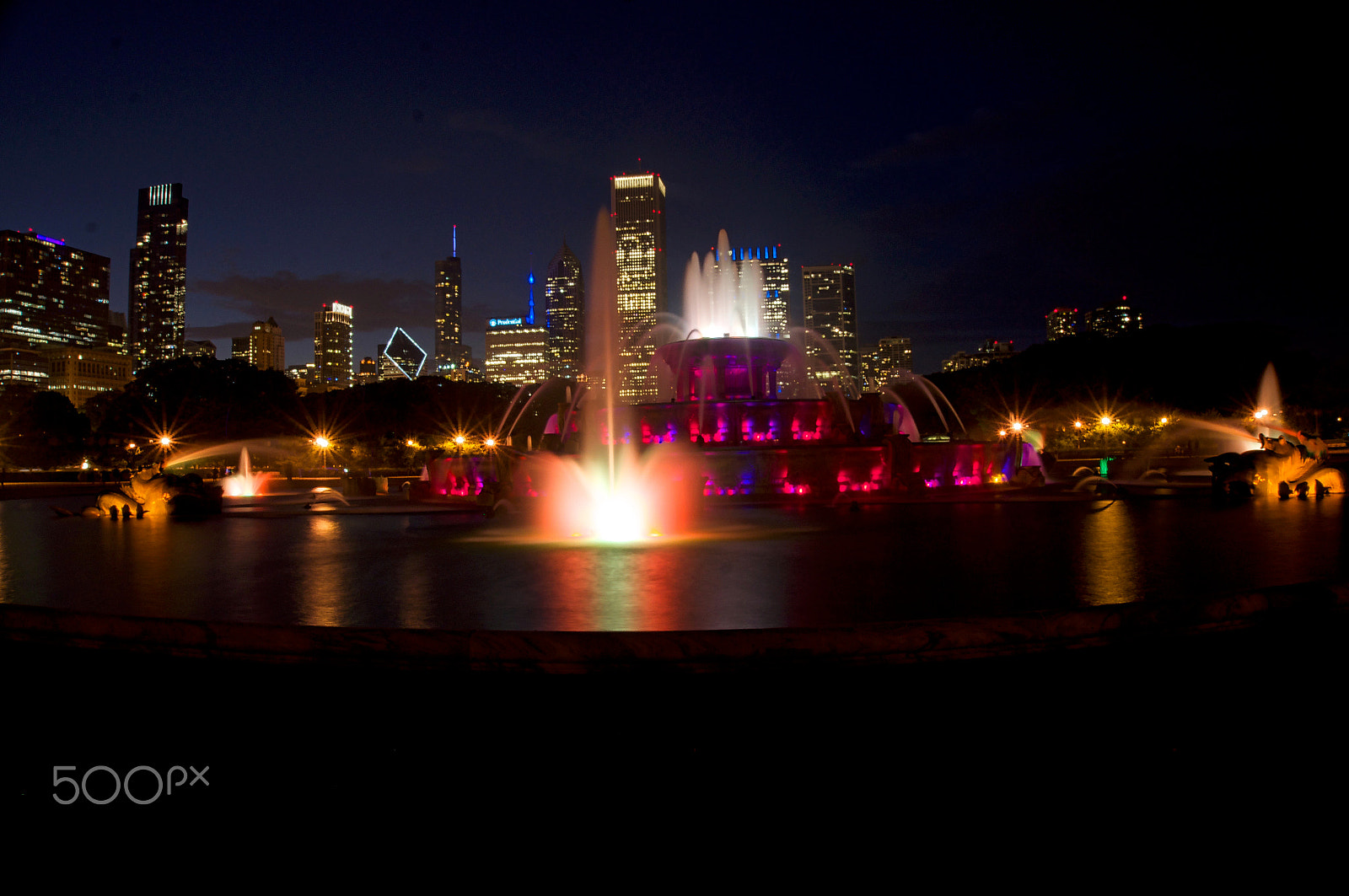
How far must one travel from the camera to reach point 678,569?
9.42 metres

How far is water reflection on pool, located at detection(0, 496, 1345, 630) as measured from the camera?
7.00m

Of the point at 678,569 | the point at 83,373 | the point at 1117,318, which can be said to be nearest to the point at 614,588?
the point at 678,569

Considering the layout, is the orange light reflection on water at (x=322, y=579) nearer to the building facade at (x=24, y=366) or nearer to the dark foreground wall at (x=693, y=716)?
the dark foreground wall at (x=693, y=716)

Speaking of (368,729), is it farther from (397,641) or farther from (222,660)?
(222,660)

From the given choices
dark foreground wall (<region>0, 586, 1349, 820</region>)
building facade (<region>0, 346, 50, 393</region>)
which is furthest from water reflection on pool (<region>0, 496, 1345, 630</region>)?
building facade (<region>0, 346, 50, 393</region>)

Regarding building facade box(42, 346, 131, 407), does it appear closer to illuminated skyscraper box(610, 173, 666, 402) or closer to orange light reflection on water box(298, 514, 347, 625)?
illuminated skyscraper box(610, 173, 666, 402)

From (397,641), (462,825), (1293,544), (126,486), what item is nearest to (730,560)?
(397,641)

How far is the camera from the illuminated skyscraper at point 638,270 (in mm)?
95062

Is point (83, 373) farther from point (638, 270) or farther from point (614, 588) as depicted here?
point (614, 588)

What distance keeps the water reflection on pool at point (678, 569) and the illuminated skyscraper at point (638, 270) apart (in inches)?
3082

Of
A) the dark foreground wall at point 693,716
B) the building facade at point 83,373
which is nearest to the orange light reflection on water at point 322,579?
the dark foreground wall at point 693,716

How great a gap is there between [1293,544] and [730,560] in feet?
25.9

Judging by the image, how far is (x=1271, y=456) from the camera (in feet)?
64.9

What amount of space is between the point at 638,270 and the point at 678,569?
318 ft
